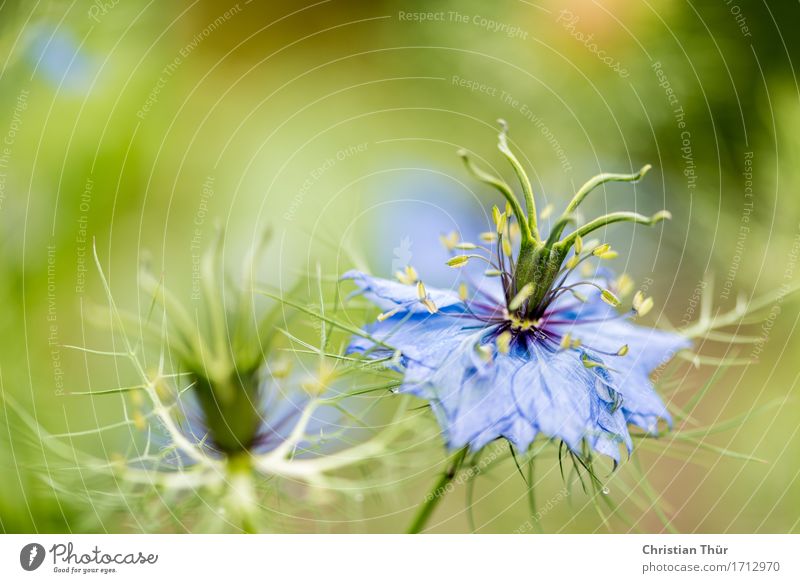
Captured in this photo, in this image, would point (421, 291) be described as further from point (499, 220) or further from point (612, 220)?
point (612, 220)

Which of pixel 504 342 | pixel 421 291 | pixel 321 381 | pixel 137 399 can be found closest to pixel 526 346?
pixel 504 342

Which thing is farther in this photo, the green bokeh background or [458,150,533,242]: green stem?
the green bokeh background

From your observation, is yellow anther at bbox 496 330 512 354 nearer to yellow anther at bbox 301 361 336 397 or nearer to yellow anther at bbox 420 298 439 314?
yellow anther at bbox 420 298 439 314

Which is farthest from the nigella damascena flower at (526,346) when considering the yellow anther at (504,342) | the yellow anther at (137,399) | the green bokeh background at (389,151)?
the green bokeh background at (389,151)

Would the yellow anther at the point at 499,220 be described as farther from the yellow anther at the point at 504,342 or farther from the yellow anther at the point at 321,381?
the yellow anther at the point at 321,381

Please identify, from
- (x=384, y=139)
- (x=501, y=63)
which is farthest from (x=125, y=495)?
(x=501, y=63)

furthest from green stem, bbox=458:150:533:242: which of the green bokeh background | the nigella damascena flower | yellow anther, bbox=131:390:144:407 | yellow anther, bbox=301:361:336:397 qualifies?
the green bokeh background
